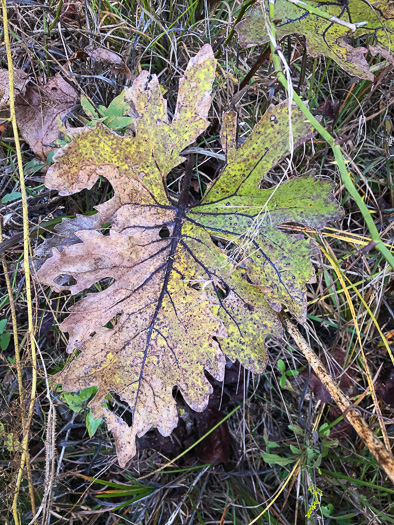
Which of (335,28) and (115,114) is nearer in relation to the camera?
(335,28)

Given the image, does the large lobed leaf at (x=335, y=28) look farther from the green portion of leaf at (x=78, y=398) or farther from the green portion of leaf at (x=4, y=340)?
the green portion of leaf at (x=4, y=340)

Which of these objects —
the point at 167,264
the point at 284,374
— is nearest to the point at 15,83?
the point at 167,264

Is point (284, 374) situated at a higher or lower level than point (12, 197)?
lower

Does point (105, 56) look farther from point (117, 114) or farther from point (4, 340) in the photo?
point (4, 340)

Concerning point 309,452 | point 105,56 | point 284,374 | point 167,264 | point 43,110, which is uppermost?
point 105,56

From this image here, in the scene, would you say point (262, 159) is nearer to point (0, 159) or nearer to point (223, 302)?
point (223, 302)

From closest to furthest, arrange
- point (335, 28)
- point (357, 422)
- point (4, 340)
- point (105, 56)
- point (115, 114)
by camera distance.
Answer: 1. point (357, 422)
2. point (335, 28)
3. point (115, 114)
4. point (105, 56)
5. point (4, 340)

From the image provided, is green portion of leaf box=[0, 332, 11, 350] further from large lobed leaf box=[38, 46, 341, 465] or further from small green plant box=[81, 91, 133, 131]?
small green plant box=[81, 91, 133, 131]
